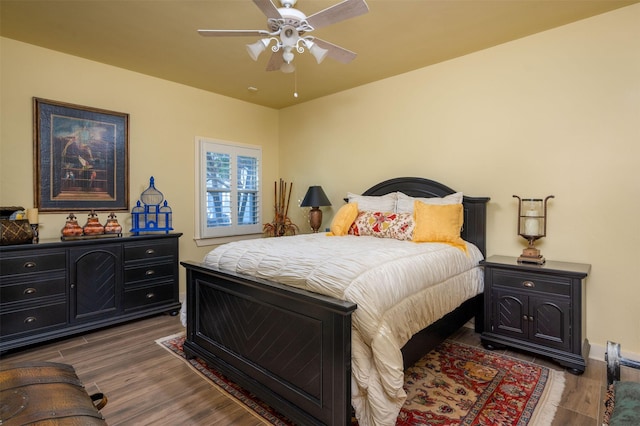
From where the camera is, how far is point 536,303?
8.48ft

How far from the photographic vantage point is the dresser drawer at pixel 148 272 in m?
3.38

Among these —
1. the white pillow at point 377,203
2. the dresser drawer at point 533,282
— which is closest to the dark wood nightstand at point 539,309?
the dresser drawer at point 533,282

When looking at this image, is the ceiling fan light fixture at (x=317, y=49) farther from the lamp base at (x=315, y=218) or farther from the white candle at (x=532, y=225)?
the lamp base at (x=315, y=218)

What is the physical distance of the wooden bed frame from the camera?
63.7 inches

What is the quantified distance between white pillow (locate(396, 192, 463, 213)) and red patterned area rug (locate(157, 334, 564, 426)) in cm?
140

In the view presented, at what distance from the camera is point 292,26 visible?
85.7 inches

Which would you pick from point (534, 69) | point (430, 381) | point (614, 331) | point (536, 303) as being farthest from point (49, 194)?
point (614, 331)

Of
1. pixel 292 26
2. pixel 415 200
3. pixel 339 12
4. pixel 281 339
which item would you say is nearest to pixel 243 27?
pixel 292 26

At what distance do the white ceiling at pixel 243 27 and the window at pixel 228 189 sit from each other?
111 cm

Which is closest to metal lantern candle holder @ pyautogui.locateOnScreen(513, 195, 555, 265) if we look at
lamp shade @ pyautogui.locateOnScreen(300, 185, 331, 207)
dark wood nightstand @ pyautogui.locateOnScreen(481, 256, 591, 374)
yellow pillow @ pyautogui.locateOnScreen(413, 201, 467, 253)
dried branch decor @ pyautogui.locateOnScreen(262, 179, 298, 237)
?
dark wood nightstand @ pyautogui.locateOnScreen(481, 256, 591, 374)

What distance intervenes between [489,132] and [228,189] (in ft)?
11.3

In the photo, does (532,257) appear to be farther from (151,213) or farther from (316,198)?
(151,213)

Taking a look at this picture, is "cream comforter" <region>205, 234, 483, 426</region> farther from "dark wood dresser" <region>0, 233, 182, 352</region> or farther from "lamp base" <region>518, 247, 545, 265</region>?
"dark wood dresser" <region>0, 233, 182, 352</region>

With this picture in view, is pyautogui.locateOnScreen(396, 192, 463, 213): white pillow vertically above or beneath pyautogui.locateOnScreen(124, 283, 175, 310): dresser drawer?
above
